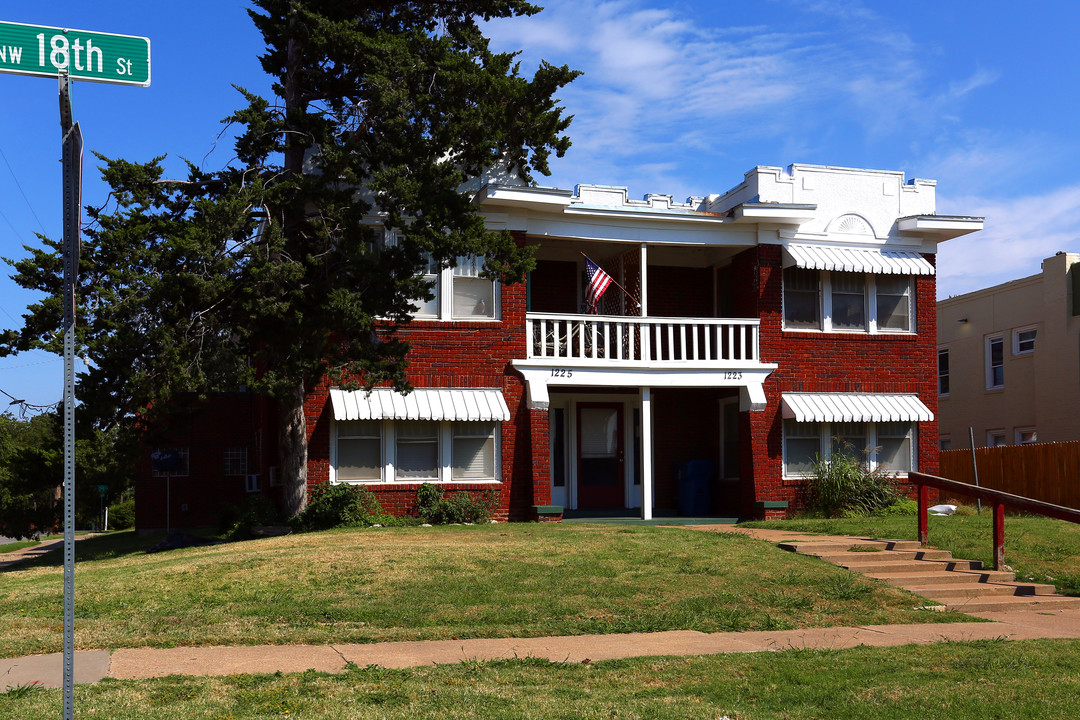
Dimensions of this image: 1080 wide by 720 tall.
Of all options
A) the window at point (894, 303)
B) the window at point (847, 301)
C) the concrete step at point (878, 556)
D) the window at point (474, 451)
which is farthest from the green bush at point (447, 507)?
the window at point (894, 303)

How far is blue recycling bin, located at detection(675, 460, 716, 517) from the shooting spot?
2233 centimetres

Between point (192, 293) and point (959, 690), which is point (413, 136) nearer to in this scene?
point (192, 293)

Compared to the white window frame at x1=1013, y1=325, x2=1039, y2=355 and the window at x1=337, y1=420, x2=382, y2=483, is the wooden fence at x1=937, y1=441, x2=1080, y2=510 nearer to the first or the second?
the white window frame at x1=1013, y1=325, x2=1039, y2=355

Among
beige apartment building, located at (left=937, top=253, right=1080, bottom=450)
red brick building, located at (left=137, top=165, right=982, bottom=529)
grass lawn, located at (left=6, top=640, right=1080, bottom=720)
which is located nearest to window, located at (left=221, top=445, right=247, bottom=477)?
red brick building, located at (left=137, top=165, right=982, bottom=529)

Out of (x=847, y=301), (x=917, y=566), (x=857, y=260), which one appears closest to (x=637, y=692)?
(x=917, y=566)

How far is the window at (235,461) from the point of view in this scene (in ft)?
90.7

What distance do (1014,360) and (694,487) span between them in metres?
15.9

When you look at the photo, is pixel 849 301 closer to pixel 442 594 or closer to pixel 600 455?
pixel 600 455

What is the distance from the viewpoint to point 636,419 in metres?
22.7

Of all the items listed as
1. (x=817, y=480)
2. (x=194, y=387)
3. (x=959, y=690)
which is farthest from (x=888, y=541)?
(x=194, y=387)

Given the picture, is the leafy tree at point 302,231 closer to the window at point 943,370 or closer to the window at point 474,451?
the window at point 474,451

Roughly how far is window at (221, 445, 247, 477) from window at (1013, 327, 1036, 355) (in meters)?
23.3

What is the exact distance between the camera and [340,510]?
18.7 m

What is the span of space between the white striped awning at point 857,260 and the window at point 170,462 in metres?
15.4
